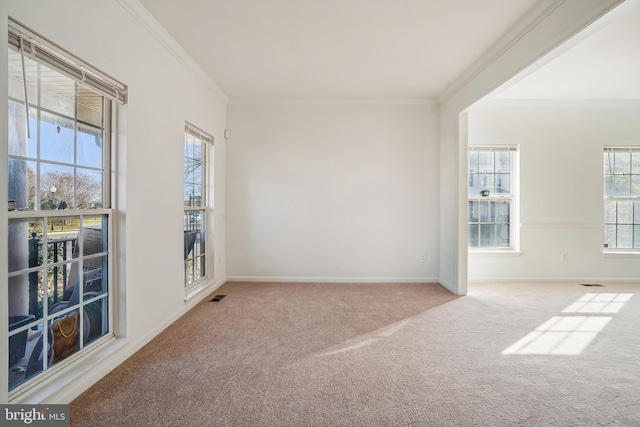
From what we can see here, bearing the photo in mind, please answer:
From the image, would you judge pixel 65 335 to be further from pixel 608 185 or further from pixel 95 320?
pixel 608 185

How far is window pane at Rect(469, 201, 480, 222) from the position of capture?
16.5 ft

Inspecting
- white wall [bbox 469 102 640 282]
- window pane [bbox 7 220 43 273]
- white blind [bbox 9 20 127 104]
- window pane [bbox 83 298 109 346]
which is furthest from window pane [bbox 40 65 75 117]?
white wall [bbox 469 102 640 282]

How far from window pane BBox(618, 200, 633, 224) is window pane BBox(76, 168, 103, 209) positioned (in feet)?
23.0

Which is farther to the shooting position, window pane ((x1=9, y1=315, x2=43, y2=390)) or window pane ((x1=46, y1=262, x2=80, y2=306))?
window pane ((x1=46, y1=262, x2=80, y2=306))

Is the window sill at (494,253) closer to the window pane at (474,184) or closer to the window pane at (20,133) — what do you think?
the window pane at (474,184)

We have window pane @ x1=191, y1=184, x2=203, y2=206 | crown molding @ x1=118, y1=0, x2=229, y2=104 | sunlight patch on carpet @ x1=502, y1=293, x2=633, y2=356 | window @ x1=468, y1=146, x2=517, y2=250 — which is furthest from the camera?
window @ x1=468, y1=146, x2=517, y2=250

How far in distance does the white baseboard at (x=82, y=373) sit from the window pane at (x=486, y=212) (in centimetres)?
490

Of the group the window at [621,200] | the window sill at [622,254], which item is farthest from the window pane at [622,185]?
the window sill at [622,254]

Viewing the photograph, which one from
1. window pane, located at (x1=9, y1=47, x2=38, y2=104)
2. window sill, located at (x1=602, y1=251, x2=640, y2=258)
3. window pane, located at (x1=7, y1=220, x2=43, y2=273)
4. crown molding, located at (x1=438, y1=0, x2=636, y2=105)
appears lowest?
window sill, located at (x1=602, y1=251, x2=640, y2=258)

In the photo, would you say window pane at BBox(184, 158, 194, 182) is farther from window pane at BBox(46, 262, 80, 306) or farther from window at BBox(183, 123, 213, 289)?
window pane at BBox(46, 262, 80, 306)

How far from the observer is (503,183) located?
16.5 ft

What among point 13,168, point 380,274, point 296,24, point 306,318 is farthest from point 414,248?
point 13,168

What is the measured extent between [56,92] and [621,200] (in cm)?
717

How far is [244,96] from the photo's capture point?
470 centimetres
